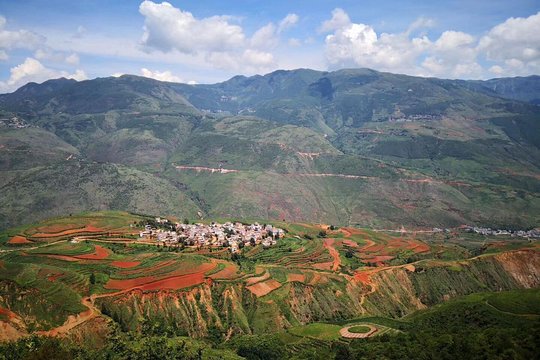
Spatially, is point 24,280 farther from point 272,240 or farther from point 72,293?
point 272,240

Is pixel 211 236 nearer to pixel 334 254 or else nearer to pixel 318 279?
pixel 334 254

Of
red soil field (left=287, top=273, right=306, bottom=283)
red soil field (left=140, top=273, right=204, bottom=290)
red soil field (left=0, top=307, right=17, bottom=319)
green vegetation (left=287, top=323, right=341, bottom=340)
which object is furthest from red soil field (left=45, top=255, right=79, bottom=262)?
green vegetation (left=287, top=323, right=341, bottom=340)

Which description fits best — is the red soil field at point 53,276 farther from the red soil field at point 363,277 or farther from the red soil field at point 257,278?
the red soil field at point 363,277

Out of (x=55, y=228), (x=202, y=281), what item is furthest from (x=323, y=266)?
(x=55, y=228)

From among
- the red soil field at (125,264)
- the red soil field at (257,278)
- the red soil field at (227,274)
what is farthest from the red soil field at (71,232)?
the red soil field at (257,278)

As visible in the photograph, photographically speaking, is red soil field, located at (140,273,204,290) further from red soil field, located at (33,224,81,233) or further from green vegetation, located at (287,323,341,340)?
red soil field, located at (33,224,81,233)
